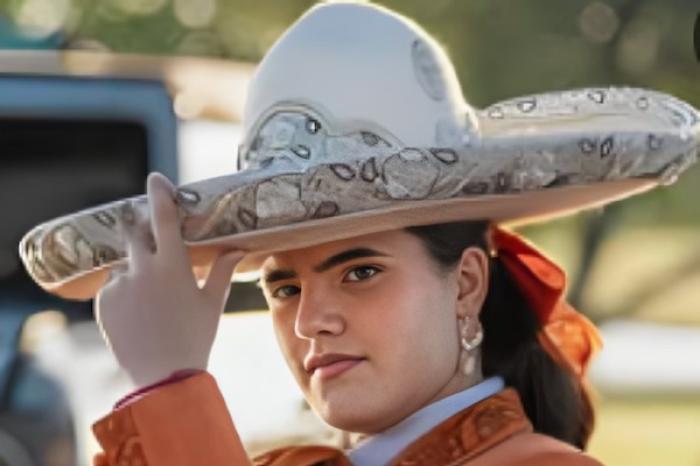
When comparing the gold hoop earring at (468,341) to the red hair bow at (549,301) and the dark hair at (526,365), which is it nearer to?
the dark hair at (526,365)

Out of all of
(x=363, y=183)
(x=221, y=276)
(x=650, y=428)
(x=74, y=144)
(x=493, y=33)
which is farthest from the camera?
A: (x=650, y=428)

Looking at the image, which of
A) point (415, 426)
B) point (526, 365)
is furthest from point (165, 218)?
point (526, 365)

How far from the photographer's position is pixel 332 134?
83.3 inches

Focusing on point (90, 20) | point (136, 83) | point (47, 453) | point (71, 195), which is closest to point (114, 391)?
point (47, 453)

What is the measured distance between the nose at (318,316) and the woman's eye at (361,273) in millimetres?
35

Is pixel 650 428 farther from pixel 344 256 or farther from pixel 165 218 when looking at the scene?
pixel 165 218

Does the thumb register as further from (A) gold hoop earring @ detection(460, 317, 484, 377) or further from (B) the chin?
(A) gold hoop earring @ detection(460, 317, 484, 377)

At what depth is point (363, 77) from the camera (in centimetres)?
217

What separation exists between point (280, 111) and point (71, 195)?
A: 3.79 m

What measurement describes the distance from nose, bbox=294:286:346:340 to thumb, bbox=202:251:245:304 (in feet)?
0.42

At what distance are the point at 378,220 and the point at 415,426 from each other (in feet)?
1.07

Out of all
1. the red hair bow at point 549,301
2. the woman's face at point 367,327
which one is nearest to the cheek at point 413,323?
the woman's face at point 367,327

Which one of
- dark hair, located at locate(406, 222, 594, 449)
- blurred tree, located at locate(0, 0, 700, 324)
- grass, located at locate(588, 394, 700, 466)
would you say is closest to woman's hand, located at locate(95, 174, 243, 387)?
dark hair, located at locate(406, 222, 594, 449)

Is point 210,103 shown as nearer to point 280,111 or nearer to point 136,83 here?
point 136,83
